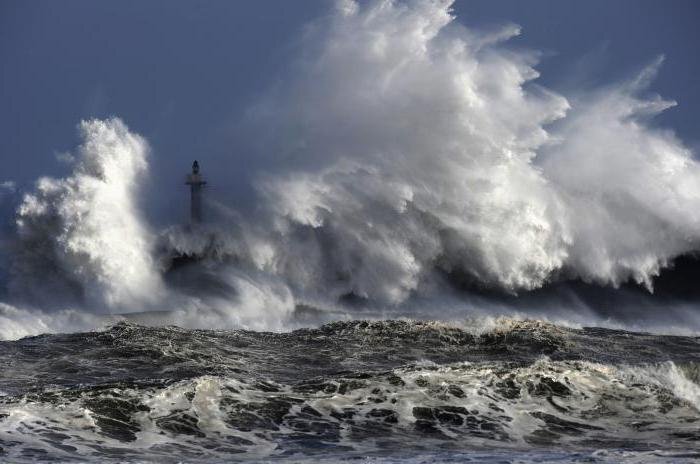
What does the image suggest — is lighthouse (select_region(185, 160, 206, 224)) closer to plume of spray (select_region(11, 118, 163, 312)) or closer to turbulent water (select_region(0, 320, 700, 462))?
plume of spray (select_region(11, 118, 163, 312))

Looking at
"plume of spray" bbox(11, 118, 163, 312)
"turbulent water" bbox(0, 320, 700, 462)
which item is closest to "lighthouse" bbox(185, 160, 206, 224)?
"plume of spray" bbox(11, 118, 163, 312)

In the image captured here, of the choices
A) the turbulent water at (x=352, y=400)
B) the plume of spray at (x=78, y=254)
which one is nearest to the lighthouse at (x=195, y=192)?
the plume of spray at (x=78, y=254)

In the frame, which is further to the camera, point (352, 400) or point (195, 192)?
point (195, 192)

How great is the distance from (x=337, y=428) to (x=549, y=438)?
2.96m

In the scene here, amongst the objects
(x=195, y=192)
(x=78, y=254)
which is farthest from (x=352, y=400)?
(x=195, y=192)

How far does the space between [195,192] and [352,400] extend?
26.1 meters

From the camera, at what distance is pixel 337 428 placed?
47.5 feet

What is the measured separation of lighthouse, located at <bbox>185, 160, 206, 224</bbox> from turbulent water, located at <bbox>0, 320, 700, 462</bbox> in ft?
47.4

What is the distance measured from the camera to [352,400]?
51.7ft

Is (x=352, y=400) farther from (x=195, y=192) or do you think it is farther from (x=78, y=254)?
(x=195, y=192)

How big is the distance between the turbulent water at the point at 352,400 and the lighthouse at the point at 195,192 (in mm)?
14439

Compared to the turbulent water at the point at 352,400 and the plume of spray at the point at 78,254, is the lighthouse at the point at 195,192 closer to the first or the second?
the plume of spray at the point at 78,254

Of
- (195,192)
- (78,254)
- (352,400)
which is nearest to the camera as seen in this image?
(352,400)

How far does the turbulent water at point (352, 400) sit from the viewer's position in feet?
44.2
